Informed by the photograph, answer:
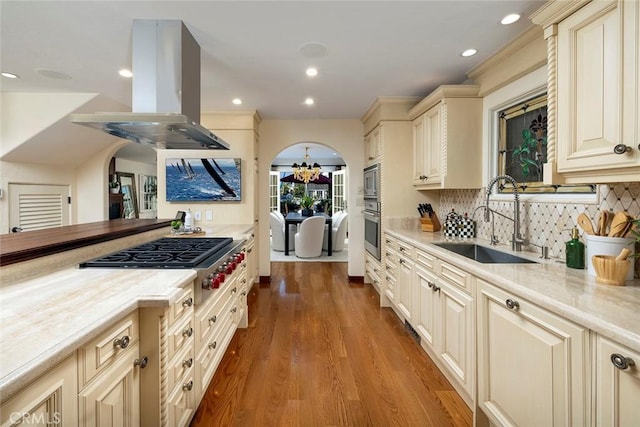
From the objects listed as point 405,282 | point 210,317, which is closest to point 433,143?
point 405,282

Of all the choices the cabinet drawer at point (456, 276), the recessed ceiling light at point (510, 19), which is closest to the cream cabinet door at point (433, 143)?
the recessed ceiling light at point (510, 19)

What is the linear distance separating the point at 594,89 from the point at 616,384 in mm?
1121

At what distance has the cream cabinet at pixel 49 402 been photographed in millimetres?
638

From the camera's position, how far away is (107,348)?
950 mm

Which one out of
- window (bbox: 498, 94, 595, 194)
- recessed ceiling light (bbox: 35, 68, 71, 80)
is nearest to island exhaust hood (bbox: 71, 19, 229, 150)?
recessed ceiling light (bbox: 35, 68, 71, 80)

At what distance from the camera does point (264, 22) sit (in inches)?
75.2

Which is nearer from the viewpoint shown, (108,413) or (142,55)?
(108,413)

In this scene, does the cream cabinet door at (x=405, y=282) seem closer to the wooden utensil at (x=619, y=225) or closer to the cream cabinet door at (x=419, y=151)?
the cream cabinet door at (x=419, y=151)

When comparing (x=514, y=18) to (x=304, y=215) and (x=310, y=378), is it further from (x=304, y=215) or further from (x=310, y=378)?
(x=304, y=215)

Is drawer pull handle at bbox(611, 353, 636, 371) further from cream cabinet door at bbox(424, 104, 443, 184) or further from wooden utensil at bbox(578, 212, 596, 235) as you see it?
cream cabinet door at bbox(424, 104, 443, 184)

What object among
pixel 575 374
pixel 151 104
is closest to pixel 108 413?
pixel 575 374

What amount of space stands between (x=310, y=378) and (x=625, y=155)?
2.07 metres

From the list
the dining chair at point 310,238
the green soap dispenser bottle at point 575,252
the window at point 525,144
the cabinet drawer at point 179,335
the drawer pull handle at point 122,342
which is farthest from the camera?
the dining chair at point 310,238

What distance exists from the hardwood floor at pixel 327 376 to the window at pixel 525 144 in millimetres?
1521
